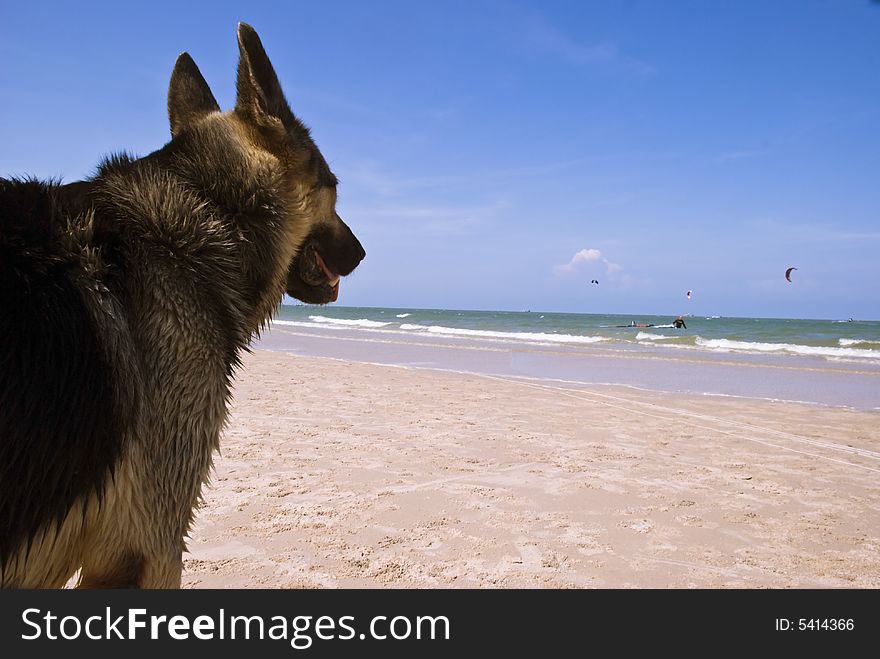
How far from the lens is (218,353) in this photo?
1912 mm

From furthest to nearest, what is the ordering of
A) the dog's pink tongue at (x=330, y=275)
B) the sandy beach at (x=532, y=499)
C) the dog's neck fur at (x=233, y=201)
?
the sandy beach at (x=532, y=499)
the dog's pink tongue at (x=330, y=275)
the dog's neck fur at (x=233, y=201)

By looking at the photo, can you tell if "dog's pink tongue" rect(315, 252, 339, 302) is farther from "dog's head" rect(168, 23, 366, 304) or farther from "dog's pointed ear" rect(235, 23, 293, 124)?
"dog's pointed ear" rect(235, 23, 293, 124)

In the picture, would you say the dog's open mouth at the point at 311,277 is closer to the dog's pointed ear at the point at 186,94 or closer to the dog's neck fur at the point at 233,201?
the dog's neck fur at the point at 233,201

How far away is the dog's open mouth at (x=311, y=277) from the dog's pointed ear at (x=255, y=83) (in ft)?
1.87

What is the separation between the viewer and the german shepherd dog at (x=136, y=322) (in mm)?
1433

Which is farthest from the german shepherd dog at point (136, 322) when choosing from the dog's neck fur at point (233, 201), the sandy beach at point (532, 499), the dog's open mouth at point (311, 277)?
the sandy beach at point (532, 499)

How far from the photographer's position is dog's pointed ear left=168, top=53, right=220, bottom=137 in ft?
8.11

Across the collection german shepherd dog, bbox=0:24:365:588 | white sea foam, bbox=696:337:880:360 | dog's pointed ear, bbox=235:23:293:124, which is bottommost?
white sea foam, bbox=696:337:880:360

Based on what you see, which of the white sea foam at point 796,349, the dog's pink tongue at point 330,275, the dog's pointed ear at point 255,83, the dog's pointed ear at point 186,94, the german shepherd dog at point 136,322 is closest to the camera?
the german shepherd dog at point 136,322

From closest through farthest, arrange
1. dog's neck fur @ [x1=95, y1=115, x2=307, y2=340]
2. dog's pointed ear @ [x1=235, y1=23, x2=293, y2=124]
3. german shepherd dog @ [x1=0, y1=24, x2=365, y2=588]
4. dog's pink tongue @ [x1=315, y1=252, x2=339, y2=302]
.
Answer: german shepherd dog @ [x1=0, y1=24, x2=365, y2=588]
dog's neck fur @ [x1=95, y1=115, x2=307, y2=340]
dog's pointed ear @ [x1=235, y1=23, x2=293, y2=124]
dog's pink tongue @ [x1=315, y1=252, x2=339, y2=302]

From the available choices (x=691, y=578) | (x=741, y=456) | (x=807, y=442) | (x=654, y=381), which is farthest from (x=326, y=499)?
(x=654, y=381)

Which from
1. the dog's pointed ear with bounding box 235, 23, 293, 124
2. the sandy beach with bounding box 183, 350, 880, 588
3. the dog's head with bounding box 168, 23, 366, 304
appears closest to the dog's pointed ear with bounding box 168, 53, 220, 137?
the dog's head with bounding box 168, 23, 366, 304

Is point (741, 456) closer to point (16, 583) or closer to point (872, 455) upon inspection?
point (872, 455)

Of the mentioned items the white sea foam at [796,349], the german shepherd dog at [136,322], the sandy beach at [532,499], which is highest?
the german shepherd dog at [136,322]
